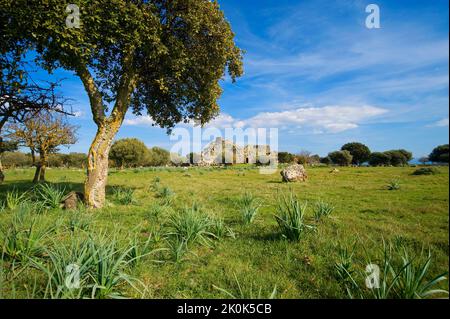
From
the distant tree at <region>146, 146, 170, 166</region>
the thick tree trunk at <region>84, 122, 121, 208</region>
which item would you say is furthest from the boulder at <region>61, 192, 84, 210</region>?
the distant tree at <region>146, 146, 170, 166</region>

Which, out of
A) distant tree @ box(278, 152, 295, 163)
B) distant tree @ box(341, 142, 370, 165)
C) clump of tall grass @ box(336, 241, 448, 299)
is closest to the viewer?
clump of tall grass @ box(336, 241, 448, 299)

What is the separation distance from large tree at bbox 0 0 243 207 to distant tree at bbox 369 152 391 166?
51572mm

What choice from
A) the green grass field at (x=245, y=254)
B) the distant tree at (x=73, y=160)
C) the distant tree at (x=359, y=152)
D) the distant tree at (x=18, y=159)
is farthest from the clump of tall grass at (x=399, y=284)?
the distant tree at (x=18, y=159)

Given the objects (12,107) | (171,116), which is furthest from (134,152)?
(12,107)

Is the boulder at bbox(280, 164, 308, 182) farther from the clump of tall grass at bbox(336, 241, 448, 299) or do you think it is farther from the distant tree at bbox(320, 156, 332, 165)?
the distant tree at bbox(320, 156, 332, 165)

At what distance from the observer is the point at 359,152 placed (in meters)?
59.6

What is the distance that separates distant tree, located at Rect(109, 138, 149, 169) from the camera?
67.4 m

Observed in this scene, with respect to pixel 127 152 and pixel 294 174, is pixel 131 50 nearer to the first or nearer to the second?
pixel 294 174

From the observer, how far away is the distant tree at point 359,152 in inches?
2343

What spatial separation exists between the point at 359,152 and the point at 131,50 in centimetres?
6232

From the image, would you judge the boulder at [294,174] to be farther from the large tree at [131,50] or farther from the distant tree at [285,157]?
the distant tree at [285,157]
